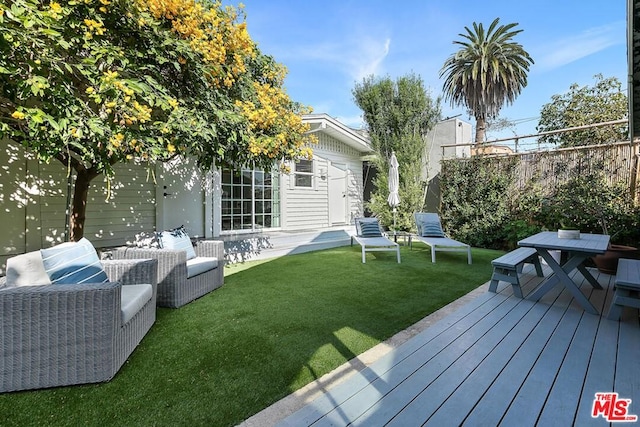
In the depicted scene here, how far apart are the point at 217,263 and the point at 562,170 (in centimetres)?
774

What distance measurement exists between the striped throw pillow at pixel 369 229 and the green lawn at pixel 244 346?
2.11 meters

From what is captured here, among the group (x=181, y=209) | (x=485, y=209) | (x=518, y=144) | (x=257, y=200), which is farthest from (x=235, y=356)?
(x=518, y=144)

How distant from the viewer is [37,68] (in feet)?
8.27

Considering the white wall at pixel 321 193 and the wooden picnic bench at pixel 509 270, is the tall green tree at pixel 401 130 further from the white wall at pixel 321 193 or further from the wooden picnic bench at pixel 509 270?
the wooden picnic bench at pixel 509 270

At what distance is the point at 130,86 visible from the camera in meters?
2.81

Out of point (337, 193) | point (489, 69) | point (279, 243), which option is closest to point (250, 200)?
point (279, 243)

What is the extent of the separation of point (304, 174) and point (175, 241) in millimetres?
4787

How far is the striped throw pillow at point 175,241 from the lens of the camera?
381 centimetres

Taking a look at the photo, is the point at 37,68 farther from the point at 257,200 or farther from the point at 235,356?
the point at 257,200

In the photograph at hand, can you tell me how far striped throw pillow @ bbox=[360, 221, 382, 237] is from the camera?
23.2ft

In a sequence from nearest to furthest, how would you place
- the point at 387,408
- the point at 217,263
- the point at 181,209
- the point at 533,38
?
the point at 387,408 → the point at 217,263 → the point at 181,209 → the point at 533,38

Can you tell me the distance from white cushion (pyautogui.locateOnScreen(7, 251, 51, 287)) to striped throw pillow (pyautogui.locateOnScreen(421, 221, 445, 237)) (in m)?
6.38

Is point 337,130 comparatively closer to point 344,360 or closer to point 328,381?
point 344,360

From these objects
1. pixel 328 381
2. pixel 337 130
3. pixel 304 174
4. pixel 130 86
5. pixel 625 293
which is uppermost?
pixel 337 130
